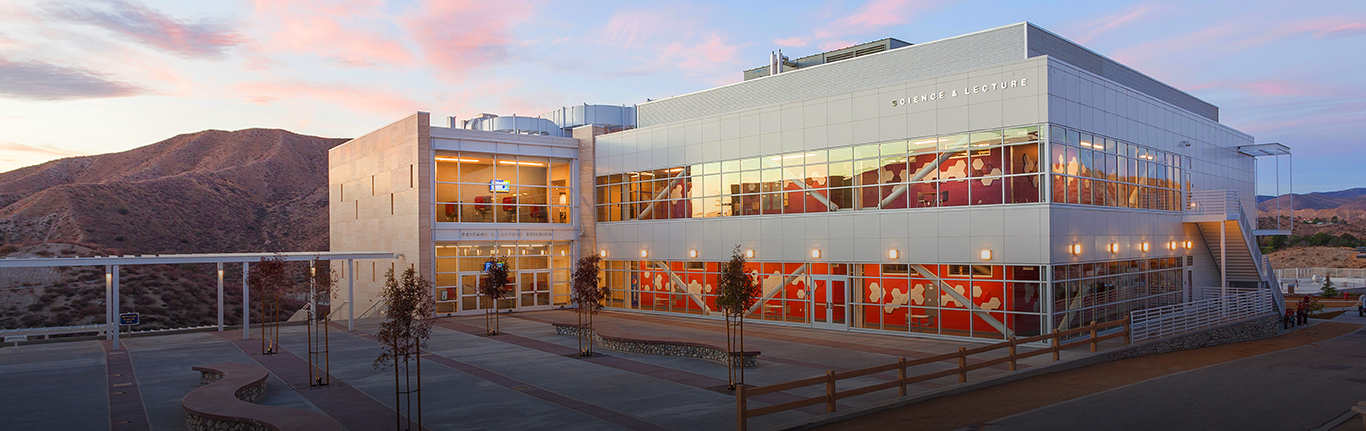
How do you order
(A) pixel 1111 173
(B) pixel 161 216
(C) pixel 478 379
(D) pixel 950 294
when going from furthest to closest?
(B) pixel 161 216 → (A) pixel 1111 173 → (D) pixel 950 294 → (C) pixel 478 379

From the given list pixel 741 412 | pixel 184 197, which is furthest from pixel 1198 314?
pixel 184 197

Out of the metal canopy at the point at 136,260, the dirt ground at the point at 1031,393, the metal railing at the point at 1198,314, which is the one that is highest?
the metal canopy at the point at 136,260

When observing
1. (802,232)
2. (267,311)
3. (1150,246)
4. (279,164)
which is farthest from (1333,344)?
(279,164)

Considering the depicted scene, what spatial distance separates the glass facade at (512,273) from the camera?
36656 mm

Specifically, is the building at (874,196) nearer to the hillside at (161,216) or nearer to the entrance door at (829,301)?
the entrance door at (829,301)

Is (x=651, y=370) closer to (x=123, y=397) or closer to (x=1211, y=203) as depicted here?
(x=123, y=397)

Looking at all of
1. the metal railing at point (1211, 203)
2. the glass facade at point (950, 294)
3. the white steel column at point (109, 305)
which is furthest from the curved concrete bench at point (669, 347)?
the metal railing at point (1211, 203)

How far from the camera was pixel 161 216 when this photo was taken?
82438mm

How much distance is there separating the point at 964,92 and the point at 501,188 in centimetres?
2237

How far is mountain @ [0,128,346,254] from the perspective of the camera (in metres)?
71.9

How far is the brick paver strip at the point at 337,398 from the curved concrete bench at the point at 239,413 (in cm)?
117

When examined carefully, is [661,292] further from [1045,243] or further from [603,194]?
[1045,243]

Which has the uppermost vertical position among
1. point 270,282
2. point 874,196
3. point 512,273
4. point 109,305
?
point 874,196

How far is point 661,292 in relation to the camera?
36531 millimetres
